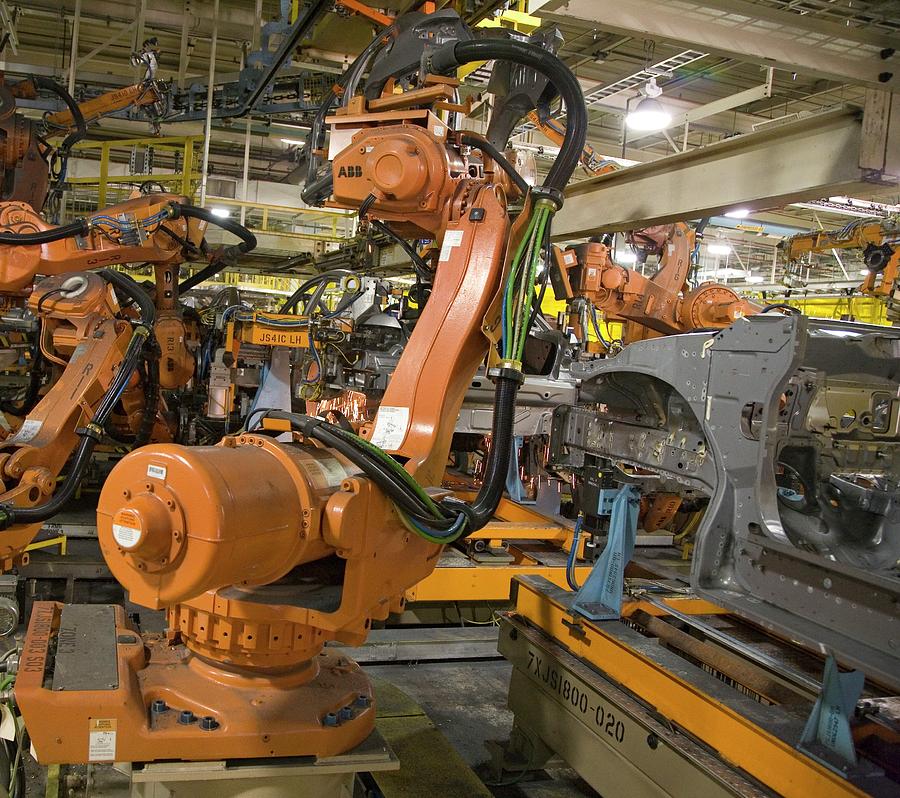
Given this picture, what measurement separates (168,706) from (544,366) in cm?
207

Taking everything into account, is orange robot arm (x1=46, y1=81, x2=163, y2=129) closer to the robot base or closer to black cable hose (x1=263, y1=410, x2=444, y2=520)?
the robot base

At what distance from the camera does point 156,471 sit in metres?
2.32

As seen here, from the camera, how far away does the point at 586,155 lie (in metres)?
6.75

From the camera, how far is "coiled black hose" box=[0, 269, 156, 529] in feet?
13.5

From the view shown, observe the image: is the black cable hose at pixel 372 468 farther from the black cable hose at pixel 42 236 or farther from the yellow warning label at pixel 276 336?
the yellow warning label at pixel 276 336

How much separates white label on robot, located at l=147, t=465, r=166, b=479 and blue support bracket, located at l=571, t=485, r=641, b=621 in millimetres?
2113

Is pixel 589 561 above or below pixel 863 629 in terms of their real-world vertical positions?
below

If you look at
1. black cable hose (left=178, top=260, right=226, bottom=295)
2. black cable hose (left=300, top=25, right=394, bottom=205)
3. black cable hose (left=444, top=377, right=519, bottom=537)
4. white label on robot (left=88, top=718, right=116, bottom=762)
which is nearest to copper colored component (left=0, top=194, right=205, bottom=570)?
black cable hose (left=178, top=260, right=226, bottom=295)

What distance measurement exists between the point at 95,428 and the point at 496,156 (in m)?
2.83

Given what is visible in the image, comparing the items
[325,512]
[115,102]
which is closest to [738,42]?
[325,512]

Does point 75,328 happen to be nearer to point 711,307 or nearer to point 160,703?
point 160,703

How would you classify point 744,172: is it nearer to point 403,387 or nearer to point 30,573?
point 403,387

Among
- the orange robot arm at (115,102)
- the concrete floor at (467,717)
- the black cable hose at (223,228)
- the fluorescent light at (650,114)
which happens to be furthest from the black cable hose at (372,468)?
the fluorescent light at (650,114)

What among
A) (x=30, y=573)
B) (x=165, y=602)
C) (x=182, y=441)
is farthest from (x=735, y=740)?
(x=182, y=441)
